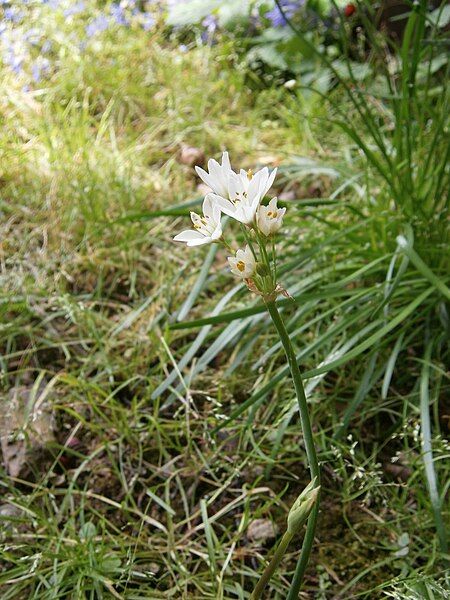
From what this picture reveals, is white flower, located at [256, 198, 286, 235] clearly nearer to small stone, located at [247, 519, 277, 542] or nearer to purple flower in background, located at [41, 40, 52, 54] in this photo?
small stone, located at [247, 519, 277, 542]

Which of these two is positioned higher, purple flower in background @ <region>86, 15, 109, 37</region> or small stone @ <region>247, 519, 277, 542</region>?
purple flower in background @ <region>86, 15, 109, 37</region>

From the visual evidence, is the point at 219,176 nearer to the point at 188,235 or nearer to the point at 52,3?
the point at 188,235

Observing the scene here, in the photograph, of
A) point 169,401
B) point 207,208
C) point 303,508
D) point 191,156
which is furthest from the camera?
point 191,156

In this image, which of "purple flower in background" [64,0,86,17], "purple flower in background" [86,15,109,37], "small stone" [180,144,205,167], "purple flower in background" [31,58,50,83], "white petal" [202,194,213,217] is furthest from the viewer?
"purple flower in background" [64,0,86,17]

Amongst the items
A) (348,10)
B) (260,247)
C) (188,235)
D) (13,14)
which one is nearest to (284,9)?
(348,10)

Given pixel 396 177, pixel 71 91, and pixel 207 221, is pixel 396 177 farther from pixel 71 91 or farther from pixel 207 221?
pixel 71 91

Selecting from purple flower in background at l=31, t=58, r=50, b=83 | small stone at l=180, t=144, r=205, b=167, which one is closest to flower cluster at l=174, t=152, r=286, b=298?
small stone at l=180, t=144, r=205, b=167
